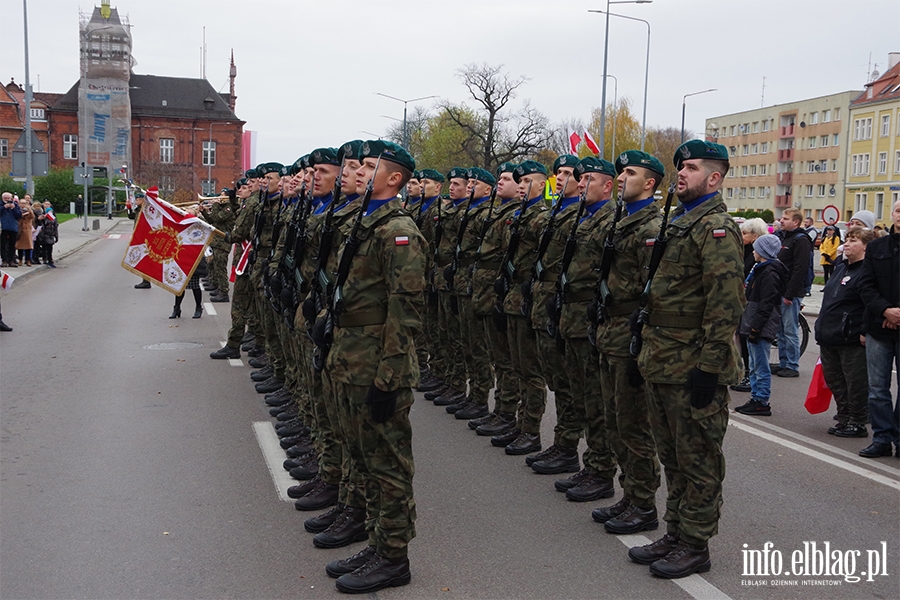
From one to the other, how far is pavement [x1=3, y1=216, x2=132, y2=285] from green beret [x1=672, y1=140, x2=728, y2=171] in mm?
19805

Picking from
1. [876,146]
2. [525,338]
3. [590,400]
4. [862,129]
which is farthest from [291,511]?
[862,129]

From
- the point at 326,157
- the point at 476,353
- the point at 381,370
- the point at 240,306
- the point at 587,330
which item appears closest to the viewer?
the point at 381,370

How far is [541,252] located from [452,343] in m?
2.57

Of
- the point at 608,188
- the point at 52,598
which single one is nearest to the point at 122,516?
A: the point at 52,598

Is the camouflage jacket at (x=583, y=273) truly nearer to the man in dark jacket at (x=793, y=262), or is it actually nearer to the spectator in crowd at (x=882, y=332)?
the spectator in crowd at (x=882, y=332)

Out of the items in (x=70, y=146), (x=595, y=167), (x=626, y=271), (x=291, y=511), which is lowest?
(x=291, y=511)

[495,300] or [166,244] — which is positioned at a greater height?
[166,244]

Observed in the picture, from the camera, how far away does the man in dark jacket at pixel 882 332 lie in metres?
7.28

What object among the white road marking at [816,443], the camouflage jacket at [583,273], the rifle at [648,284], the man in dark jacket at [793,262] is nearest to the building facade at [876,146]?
the man in dark jacket at [793,262]

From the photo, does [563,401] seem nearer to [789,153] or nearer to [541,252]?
[541,252]

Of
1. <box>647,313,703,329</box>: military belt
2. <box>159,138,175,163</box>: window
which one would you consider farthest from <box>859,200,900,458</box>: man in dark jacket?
<box>159,138,175,163</box>: window

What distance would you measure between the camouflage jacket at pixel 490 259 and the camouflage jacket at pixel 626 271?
2.25m

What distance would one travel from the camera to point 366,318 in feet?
15.4

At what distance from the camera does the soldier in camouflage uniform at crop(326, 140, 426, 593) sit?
4.50 m
